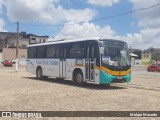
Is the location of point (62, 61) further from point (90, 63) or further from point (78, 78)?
point (90, 63)

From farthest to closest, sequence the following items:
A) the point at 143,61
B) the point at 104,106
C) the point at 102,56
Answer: the point at 143,61
the point at 102,56
the point at 104,106

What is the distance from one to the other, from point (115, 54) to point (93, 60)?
132 centimetres

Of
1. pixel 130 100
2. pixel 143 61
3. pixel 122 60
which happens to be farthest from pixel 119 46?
pixel 143 61

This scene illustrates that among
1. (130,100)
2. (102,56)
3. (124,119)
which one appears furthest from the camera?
(102,56)

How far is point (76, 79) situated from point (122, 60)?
349 centimetres

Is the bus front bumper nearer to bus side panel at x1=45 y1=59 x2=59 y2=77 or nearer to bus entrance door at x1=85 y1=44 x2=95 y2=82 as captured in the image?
bus entrance door at x1=85 y1=44 x2=95 y2=82

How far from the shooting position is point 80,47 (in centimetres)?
2164

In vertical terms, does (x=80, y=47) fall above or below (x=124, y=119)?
above

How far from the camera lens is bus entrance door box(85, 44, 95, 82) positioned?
20.2m

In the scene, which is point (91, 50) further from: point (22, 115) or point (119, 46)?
point (22, 115)

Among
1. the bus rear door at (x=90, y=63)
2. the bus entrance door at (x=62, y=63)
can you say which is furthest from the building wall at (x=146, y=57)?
the bus rear door at (x=90, y=63)

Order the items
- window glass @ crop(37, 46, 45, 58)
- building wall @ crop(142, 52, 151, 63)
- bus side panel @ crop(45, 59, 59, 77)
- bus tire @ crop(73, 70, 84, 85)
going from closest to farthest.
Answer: bus tire @ crop(73, 70, 84, 85) < bus side panel @ crop(45, 59, 59, 77) < window glass @ crop(37, 46, 45, 58) < building wall @ crop(142, 52, 151, 63)

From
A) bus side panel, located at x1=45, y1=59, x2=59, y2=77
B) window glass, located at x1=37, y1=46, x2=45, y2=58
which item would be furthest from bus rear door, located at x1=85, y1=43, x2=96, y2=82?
window glass, located at x1=37, y1=46, x2=45, y2=58

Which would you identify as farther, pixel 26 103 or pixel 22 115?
pixel 26 103
